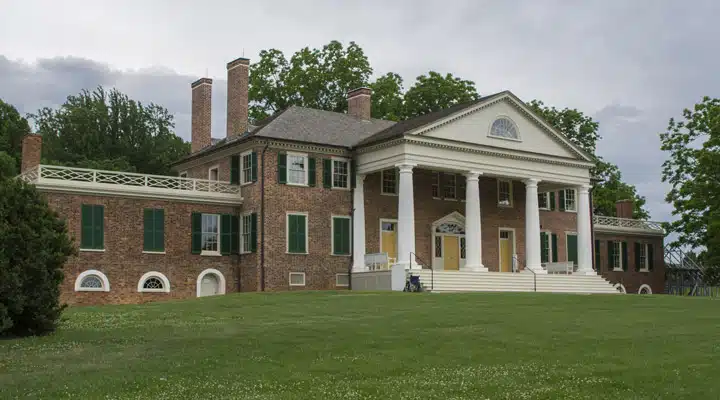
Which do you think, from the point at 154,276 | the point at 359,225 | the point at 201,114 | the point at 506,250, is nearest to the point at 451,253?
the point at 506,250

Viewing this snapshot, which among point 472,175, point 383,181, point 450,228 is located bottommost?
point 450,228

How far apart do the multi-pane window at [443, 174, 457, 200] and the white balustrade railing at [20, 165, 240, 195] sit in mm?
9665

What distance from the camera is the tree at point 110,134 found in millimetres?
59344

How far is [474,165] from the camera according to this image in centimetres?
4025

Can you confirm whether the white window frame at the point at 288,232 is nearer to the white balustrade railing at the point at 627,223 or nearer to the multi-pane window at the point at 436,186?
the multi-pane window at the point at 436,186

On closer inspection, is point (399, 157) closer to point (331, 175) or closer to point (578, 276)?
point (331, 175)

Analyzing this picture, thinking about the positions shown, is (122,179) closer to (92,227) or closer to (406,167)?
(92,227)

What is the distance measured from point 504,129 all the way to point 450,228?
518 cm

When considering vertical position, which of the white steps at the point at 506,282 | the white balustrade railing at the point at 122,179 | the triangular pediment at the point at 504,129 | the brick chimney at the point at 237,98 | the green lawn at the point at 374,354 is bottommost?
the green lawn at the point at 374,354

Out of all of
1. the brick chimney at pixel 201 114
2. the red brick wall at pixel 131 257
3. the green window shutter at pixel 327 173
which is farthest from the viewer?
the brick chimney at pixel 201 114

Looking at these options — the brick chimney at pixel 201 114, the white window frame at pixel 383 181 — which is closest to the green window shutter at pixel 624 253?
the white window frame at pixel 383 181

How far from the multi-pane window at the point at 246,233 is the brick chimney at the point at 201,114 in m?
7.32

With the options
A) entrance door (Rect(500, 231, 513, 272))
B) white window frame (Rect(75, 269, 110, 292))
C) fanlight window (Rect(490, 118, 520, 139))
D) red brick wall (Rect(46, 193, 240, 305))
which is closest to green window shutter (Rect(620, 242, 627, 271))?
entrance door (Rect(500, 231, 513, 272))

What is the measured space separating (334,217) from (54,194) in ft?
37.1
